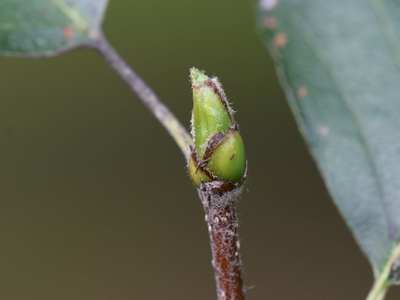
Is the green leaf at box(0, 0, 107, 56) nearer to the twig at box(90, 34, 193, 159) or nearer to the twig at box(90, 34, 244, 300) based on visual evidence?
the twig at box(90, 34, 193, 159)

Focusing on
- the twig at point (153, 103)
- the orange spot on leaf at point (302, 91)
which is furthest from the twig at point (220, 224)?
the orange spot on leaf at point (302, 91)

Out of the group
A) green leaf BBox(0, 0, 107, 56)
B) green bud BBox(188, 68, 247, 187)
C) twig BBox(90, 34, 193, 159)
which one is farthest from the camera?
green leaf BBox(0, 0, 107, 56)

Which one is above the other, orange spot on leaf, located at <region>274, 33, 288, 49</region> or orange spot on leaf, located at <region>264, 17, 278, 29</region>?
orange spot on leaf, located at <region>264, 17, 278, 29</region>

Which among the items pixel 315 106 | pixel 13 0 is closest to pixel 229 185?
pixel 315 106

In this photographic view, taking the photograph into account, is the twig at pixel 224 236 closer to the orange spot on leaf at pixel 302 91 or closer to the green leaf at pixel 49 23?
the orange spot on leaf at pixel 302 91

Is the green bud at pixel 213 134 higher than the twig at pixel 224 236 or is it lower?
higher

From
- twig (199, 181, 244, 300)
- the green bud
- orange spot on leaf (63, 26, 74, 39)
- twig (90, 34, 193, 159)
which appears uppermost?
orange spot on leaf (63, 26, 74, 39)

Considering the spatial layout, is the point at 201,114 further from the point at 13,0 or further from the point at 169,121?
the point at 13,0

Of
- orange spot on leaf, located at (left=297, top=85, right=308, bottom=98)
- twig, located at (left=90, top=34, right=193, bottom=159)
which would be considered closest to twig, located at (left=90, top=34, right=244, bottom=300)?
twig, located at (left=90, top=34, right=193, bottom=159)
